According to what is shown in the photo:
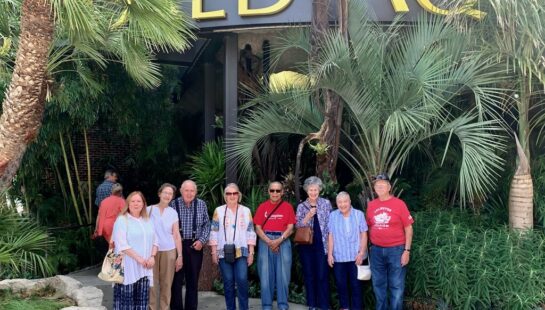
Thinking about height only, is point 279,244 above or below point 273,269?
above

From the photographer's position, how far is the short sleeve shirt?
5.33m

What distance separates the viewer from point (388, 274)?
18.1 ft

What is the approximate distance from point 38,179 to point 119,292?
5.53 meters

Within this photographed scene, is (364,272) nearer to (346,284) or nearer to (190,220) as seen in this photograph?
(346,284)

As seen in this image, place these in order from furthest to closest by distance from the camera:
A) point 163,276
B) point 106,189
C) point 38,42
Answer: point 106,189 < point 163,276 < point 38,42

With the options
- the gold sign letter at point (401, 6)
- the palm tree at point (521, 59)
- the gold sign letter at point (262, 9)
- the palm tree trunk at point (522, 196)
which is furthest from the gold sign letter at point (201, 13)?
the palm tree trunk at point (522, 196)

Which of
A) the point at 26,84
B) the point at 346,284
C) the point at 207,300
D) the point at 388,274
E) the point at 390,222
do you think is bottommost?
the point at 207,300

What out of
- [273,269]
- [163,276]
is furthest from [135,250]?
[273,269]

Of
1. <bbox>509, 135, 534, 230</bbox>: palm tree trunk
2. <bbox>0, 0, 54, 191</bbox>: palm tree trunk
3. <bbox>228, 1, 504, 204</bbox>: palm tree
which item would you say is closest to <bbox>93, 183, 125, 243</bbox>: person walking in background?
<bbox>228, 1, 504, 204</bbox>: palm tree

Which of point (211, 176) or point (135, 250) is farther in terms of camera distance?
point (211, 176)

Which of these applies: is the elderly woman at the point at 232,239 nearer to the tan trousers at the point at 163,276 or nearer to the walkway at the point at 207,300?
the tan trousers at the point at 163,276

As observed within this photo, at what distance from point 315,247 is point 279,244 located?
0.40 m

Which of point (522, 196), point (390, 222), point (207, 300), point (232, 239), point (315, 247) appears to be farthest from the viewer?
point (207, 300)

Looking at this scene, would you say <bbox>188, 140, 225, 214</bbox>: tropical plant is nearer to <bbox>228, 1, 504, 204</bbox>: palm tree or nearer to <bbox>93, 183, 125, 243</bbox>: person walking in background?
<bbox>93, 183, 125, 243</bbox>: person walking in background
